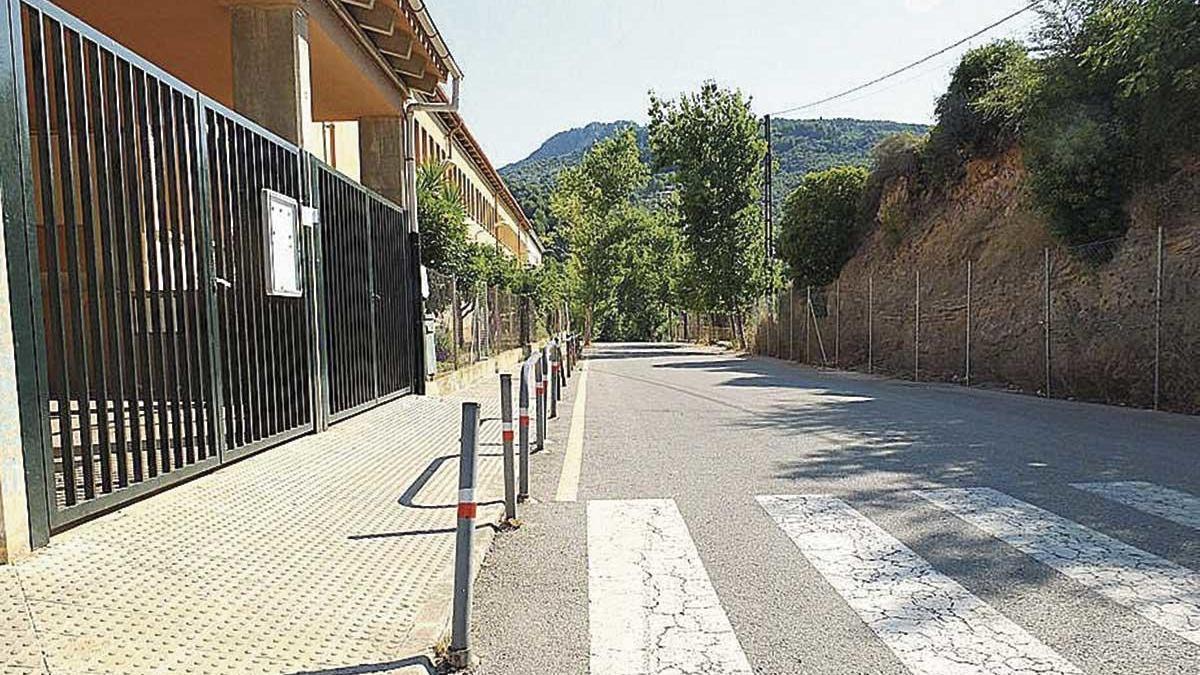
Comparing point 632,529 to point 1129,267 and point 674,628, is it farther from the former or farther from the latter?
point 1129,267

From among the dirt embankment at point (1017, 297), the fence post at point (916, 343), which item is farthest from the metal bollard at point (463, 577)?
the fence post at point (916, 343)

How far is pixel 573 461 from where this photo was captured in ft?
28.3

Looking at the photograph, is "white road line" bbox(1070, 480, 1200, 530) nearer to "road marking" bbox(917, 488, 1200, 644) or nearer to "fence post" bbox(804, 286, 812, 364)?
"road marking" bbox(917, 488, 1200, 644)

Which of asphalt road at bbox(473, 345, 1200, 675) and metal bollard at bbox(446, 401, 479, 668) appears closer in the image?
metal bollard at bbox(446, 401, 479, 668)

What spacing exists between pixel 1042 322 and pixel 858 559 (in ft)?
47.2

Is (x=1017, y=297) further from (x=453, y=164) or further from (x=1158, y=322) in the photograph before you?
(x=453, y=164)

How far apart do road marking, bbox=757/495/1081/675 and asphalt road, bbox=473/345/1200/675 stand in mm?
14

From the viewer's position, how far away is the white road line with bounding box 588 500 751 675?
146 inches

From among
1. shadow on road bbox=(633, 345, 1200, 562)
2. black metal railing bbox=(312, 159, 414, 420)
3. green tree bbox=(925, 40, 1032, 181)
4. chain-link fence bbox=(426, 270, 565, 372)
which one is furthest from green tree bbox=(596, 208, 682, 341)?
black metal railing bbox=(312, 159, 414, 420)

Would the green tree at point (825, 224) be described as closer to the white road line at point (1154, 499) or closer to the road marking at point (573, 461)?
the road marking at point (573, 461)

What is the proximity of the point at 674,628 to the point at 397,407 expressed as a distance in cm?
806

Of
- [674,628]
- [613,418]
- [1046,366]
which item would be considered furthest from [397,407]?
[1046,366]

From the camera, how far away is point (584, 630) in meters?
4.08

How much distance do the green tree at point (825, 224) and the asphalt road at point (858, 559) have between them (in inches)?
824
